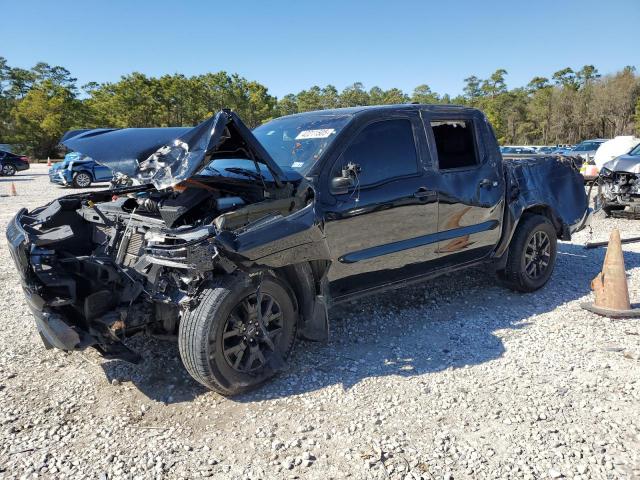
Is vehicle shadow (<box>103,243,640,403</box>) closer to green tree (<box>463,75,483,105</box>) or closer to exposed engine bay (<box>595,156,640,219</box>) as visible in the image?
exposed engine bay (<box>595,156,640,219</box>)

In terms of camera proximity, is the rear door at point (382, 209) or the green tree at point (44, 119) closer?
the rear door at point (382, 209)

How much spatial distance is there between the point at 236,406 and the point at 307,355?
2.87 ft

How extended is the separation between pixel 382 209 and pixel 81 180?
17454 mm

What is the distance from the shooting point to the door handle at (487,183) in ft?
16.1

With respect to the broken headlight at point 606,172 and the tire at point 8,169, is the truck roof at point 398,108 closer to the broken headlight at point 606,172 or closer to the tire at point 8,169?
the broken headlight at point 606,172

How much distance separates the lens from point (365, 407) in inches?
130

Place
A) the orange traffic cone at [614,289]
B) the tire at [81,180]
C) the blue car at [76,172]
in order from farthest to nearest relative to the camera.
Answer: the tire at [81,180] → the blue car at [76,172] → the orange traffic cone at [614,289]

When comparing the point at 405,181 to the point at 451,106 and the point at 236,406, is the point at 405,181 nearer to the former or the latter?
the point at 451,106

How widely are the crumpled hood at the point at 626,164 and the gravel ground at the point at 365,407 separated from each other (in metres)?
6.79

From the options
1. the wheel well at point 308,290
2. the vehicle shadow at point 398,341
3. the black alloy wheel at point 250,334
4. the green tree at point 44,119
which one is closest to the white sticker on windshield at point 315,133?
the wheel well at point 308,290

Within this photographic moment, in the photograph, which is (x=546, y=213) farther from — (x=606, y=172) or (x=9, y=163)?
(x=9, y=163)

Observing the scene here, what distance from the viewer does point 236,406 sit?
131 inches

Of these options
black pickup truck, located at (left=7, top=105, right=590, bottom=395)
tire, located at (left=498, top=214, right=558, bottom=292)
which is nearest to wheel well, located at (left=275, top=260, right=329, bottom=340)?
black pickup truck, located at (left=7, top=105, right=590, bottom=395)

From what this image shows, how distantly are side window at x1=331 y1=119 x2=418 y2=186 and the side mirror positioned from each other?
137 mm
